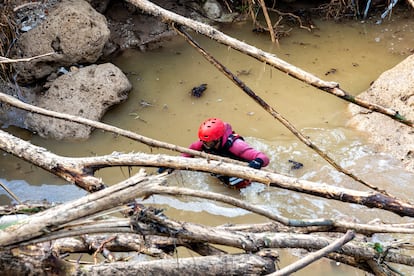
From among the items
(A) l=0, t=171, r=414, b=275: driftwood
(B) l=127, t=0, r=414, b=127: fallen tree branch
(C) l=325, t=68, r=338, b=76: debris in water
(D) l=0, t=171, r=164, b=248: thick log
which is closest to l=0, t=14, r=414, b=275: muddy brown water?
(C) l=325, t=68, r=338, b=76: debris in water

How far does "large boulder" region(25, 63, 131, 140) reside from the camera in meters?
5.57

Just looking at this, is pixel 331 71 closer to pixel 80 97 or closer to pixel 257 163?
pixel 257 163

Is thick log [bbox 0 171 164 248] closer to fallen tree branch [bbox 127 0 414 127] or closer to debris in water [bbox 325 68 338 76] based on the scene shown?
fallen tree branch [bbox 127 0 414 127]

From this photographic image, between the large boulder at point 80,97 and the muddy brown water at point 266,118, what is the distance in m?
0.14

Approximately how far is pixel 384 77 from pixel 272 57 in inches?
134

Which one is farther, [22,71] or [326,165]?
[22,71]

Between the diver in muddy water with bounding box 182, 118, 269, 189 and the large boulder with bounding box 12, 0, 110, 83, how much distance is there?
82.7 inches

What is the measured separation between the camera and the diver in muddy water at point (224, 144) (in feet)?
15.1

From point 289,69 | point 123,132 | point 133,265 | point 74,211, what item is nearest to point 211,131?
point 123,132

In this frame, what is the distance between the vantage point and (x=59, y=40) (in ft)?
19.5

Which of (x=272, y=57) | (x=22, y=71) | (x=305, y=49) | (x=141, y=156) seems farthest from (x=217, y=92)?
(x=141, y=156)

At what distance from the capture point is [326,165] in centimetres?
521

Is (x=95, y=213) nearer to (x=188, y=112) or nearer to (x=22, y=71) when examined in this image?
(x=188, y=112)

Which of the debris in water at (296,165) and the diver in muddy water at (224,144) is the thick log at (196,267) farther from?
the debris in water at (296,165)
